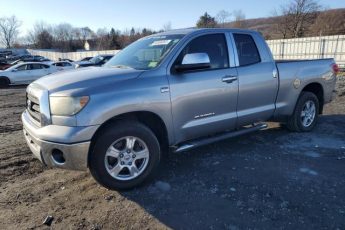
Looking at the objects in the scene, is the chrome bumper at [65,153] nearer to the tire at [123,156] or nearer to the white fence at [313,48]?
the tire at [123,156]

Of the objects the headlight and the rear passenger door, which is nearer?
the headlight

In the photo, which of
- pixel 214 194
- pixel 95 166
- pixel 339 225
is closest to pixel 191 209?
pixel 214 194

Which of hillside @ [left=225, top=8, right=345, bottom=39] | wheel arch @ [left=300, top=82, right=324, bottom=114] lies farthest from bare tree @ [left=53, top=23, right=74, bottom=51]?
wheel arch @ [left=300, top=82, right=324, bottom=114]

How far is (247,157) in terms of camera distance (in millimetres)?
5055

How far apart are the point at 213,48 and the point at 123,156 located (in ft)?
6.73

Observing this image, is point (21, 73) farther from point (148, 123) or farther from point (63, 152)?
point (63, 152)

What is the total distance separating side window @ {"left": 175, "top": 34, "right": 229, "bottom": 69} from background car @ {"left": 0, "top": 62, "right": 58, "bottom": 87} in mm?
17305

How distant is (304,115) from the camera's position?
6.34 m

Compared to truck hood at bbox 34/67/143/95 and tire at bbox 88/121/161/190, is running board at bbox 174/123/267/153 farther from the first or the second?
truck hood at bbox 34/67/143/95

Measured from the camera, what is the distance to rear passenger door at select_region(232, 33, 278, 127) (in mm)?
4973

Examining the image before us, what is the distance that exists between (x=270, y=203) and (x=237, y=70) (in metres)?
2.04

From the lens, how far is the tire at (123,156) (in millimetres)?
3688

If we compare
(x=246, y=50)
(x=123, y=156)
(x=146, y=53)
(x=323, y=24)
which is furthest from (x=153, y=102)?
(x=323, y=24)

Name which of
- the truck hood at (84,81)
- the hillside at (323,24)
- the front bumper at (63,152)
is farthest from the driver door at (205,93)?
the hillside at (323,24)
